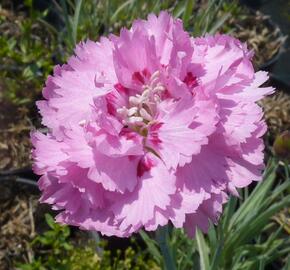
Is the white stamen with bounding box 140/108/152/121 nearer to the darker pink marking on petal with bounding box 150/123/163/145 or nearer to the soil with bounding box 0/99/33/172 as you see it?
the darker pink marking on petal with bounding box 150/123/163/145

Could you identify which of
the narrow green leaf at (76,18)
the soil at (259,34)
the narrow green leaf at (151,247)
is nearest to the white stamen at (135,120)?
the narrow green leaf at (151,247)

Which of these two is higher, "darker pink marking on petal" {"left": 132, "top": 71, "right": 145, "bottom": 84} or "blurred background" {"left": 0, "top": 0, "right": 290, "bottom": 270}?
"darker pink marking on petal" {"left": 132, "top": 71, "right": 145, "bottom": 84}

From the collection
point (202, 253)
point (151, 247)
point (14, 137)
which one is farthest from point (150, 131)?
point (14, 137)

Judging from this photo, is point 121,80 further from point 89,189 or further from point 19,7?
point 19,7

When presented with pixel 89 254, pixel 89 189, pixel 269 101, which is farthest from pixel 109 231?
pixel 269 101

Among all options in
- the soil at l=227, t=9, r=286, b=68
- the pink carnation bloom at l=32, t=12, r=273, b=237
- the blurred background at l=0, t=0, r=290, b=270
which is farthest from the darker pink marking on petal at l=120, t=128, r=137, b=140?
the soil at l=227, t=9, r=286, b=68

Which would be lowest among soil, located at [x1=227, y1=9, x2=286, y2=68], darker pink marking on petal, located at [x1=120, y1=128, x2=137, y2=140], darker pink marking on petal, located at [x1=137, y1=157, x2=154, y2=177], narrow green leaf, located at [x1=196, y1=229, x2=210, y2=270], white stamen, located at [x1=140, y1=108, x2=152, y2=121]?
soil, located at [x1=227, y1=9, x2=286, y2=68]
